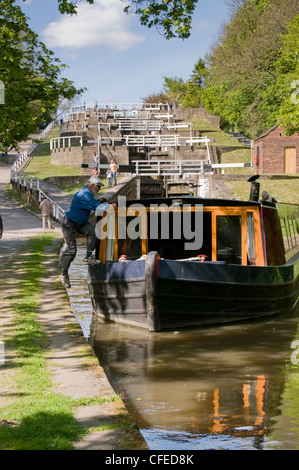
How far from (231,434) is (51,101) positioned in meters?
18.3

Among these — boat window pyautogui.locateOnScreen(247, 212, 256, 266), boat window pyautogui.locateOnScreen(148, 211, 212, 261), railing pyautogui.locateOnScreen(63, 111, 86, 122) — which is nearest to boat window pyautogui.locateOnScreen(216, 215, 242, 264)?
boat window pyautogui.locateOnScreen(247, 212, 256, 266)

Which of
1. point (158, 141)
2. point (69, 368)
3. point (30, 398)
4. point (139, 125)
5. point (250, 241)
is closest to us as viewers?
point (30, 398)

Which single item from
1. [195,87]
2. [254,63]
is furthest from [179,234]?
[195,87]

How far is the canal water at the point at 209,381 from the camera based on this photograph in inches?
258

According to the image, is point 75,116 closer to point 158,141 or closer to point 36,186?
point 158,141

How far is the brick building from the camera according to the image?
46312mm

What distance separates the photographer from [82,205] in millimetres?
A: 11242

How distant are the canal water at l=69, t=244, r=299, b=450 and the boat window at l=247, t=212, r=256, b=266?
1229 millimetres

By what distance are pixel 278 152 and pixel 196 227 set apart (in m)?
34.6

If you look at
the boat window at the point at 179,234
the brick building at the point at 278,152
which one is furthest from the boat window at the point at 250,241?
the brick building at the point at 278,152

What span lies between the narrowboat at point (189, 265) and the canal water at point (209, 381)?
318 mm

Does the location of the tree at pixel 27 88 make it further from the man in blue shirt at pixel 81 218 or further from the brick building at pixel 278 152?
the brick building at pixel 278 152
